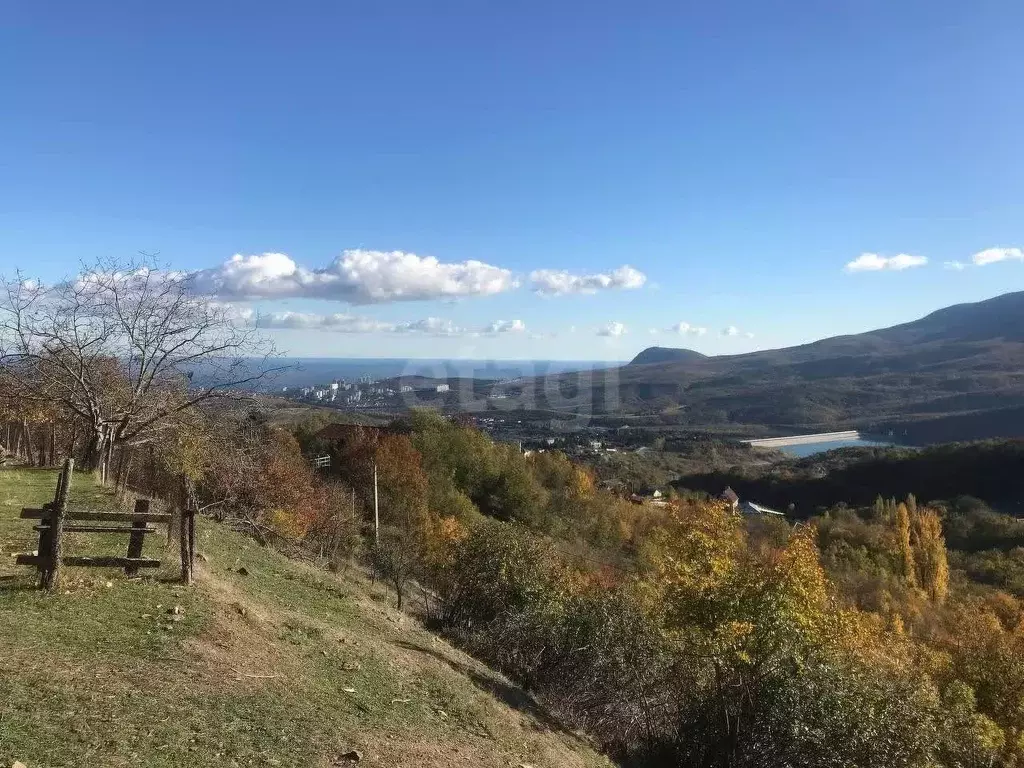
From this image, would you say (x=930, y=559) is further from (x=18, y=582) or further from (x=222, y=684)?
(x=18, y=582)

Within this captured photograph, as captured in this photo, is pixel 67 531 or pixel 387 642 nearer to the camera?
pixel 67 531

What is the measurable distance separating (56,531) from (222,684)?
12.2 feet

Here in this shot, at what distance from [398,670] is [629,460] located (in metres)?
134

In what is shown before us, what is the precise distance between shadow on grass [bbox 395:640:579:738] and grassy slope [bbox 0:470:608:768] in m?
0.07

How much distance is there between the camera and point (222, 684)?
28.8 feet

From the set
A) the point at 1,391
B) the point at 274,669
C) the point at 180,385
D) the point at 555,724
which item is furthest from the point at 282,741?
the point at 1,391

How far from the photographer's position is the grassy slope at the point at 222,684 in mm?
7000

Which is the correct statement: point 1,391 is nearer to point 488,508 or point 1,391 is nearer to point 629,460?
point 488,508

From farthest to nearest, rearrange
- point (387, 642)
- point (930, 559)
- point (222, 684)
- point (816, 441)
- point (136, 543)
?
point (816, 441), point (930, 559), point (387, 642), point (136, 543), point (222, 684)

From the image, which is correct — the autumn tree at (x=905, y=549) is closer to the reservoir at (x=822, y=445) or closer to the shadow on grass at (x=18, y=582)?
the shadow on grass at (x=18, y=582)

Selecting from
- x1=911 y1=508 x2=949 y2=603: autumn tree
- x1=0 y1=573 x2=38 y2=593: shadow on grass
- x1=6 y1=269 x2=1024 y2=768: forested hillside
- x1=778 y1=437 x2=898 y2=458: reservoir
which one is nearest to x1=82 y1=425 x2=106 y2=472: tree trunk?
x1=6 y1=269 x2=1024 y2=768: forested hillside

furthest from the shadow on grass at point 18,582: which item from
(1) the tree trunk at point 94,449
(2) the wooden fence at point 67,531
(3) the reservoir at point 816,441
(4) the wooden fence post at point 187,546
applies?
(3) the reservoir at point 816,441

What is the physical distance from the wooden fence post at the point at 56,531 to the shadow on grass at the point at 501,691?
22.7ft

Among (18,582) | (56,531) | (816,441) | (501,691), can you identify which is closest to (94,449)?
(18,582)
